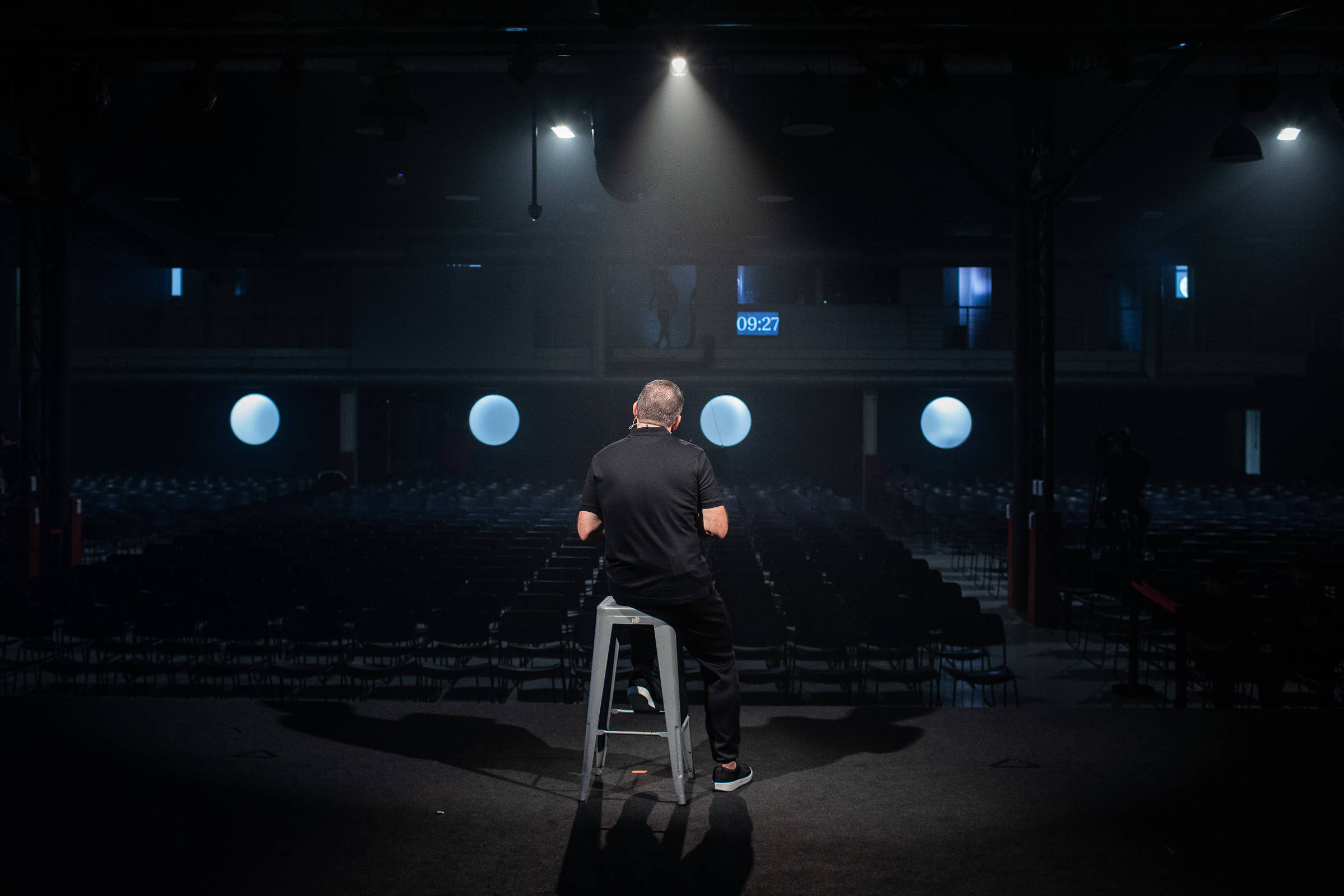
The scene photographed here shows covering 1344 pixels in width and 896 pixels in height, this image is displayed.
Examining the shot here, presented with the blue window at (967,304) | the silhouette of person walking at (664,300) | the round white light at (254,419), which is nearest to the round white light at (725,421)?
the silhouette of person walking at (664,300)

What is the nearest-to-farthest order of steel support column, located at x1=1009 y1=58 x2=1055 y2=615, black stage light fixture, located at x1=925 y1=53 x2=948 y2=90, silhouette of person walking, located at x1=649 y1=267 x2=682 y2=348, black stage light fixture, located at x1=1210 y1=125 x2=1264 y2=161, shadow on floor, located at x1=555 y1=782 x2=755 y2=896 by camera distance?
1. shadow on floor, located at x1=555 y1=782 x2=755 y2=896
2. black stage light fixture, located at x1=925 y1=53 x2=948 y2=90
3. black stage light fixture, located at x1=1210 y1=125 x2=1264 y2=161
4. steel support column, located at x1=1009 y1=58 x2=1055 y2=615
5. silhouette of person walking, located at x1=649 y1=267 x2=682 y2=348

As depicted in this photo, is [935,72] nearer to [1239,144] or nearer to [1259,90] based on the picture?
[1259,90]

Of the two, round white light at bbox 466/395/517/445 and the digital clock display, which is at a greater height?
the digital clock display

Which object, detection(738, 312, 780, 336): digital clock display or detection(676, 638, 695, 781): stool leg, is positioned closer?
detection(676, 638, 695, 781): stool leg

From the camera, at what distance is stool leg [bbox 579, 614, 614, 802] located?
128 inches

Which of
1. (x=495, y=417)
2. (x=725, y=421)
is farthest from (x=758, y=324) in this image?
(x=495, y=417)

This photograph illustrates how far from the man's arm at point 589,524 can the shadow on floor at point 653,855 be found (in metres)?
0.99

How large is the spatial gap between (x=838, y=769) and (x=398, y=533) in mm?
8440

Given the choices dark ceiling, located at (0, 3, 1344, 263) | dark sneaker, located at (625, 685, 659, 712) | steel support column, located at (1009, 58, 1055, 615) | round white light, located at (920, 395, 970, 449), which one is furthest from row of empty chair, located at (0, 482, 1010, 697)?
round white light, located at (920, 395, 970, 449)

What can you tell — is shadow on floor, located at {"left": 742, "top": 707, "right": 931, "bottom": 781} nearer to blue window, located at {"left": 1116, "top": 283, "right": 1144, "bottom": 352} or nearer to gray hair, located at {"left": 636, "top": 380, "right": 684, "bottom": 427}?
gray hair, located at {"left": 636, "top": 380, "right": 684, "bottom": 427}

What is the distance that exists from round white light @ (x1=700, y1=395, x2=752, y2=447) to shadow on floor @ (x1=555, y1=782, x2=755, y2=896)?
19.9 metres

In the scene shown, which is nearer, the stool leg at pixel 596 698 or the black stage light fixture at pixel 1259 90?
the stool leg at pixel 596 698

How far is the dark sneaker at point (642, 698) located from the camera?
3.38m

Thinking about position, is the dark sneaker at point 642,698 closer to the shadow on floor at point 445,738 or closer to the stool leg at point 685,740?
the stool leg at point 685,740
